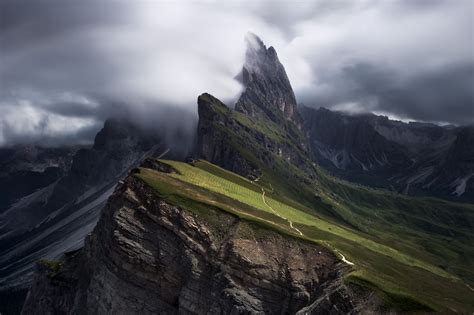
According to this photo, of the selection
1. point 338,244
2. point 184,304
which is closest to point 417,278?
point 338,244

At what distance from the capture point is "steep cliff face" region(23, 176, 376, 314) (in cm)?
11075

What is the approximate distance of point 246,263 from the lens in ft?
375

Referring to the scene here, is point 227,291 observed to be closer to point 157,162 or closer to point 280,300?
point 280,300

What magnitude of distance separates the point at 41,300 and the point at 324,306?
112 metres

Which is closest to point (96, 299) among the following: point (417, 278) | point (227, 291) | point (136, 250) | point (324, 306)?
point (136, 250)

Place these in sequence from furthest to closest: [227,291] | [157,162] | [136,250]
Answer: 1. [157,162]
2. [136,250]
3. [227,291]

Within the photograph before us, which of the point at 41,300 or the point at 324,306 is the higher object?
the point at 324,306

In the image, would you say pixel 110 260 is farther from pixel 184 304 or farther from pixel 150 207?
pixel 184 304

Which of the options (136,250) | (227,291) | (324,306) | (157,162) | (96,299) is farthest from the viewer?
(157,162)

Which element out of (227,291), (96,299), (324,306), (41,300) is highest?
(324,306)

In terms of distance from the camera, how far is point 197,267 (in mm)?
118000

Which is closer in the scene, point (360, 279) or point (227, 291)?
point (360, 279)

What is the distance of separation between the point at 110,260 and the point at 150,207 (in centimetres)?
1749

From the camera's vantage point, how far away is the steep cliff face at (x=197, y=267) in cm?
11075
